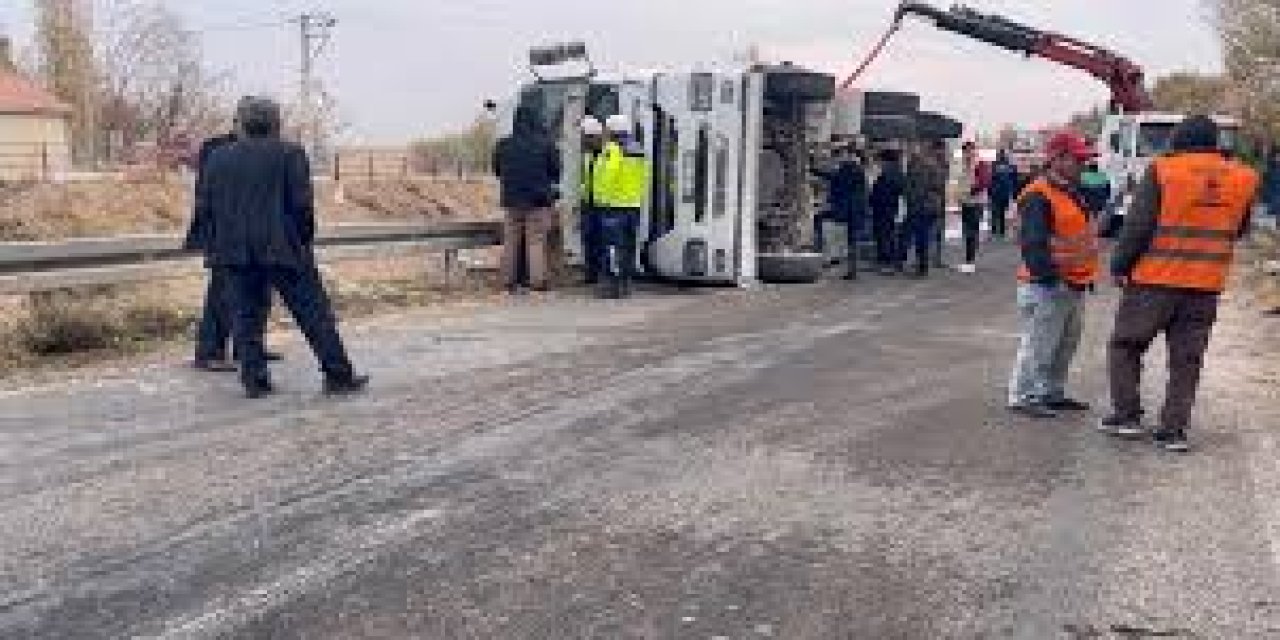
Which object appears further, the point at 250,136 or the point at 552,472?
the point at 250,136

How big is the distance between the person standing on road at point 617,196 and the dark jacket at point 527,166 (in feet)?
1.67

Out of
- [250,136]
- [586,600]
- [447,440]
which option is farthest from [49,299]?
[586,600]

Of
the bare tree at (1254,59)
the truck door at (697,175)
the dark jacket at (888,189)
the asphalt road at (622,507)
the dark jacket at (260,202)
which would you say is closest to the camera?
the asphalt road at (622,507)

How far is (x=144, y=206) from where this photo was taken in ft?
76.0

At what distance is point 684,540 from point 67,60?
165 feet

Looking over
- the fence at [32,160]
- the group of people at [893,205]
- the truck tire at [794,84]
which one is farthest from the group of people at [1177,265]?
the fence at [32,160]

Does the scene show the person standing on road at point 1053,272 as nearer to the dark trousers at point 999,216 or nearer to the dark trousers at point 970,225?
the dark trousers at point 970,225

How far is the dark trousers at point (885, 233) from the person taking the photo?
19594 millimetres

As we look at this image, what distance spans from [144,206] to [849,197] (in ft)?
36.0

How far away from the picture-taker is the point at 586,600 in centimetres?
489

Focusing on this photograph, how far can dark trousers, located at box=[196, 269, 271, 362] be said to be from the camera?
9.91m

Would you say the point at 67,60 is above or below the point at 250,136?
above

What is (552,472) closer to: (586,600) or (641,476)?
(641,476)

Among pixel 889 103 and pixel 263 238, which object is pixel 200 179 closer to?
pixel 263 238
